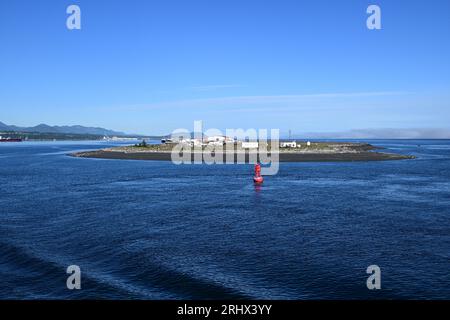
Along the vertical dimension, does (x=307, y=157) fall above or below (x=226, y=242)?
above

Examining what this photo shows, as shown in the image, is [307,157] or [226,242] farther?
[307,157]

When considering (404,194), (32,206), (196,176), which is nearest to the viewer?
(32,206)

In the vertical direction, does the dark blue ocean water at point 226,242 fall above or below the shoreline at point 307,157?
below

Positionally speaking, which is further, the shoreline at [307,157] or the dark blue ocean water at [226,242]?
the shoreline at [307,157]

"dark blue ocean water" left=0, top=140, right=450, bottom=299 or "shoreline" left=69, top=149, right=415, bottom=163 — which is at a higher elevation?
"shoreline" left=69, top=149, right=415, bottom=163

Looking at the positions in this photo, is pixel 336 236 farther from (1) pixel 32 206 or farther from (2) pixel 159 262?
(1) pixel 32 206

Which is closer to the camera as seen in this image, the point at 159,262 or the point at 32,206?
the point at 159,262

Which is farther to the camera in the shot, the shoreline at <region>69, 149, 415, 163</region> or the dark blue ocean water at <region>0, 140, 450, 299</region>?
the shoreline at <region>69, 149, 415, 163</region>

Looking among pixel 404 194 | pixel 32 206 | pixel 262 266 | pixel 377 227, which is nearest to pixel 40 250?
pixel 262 266
